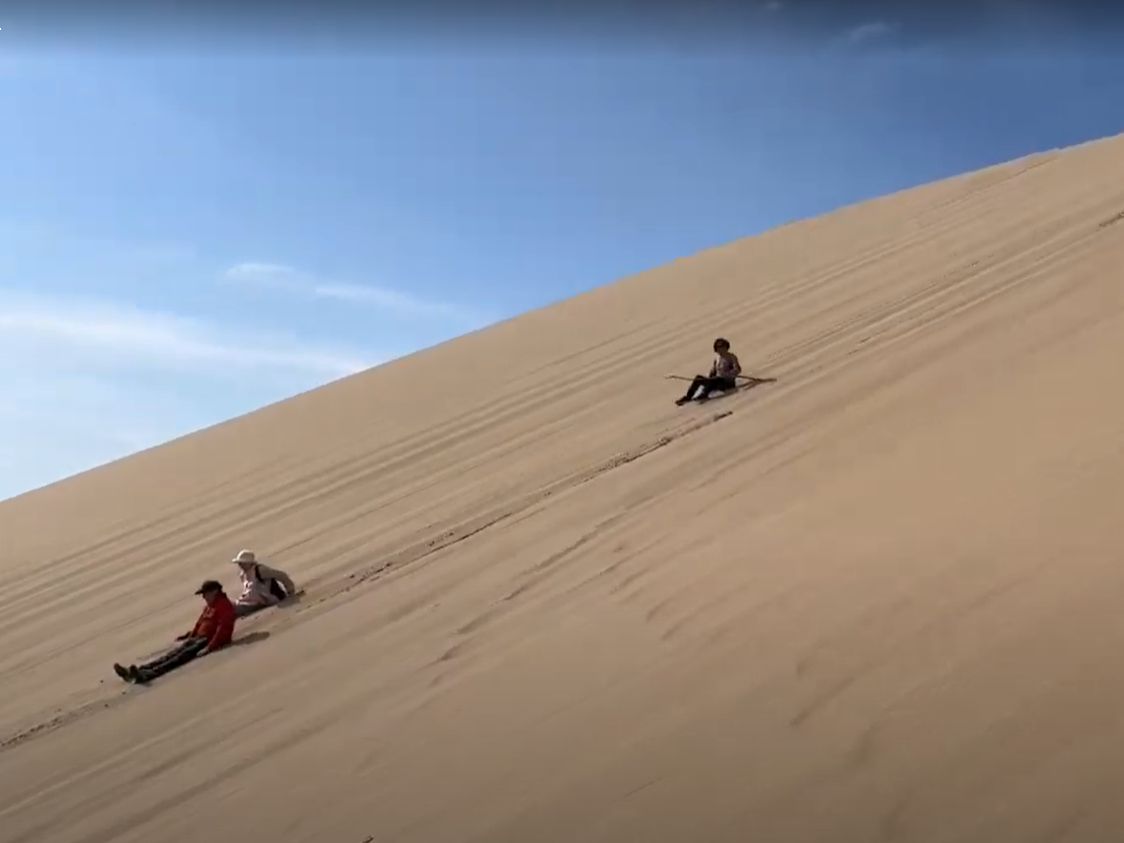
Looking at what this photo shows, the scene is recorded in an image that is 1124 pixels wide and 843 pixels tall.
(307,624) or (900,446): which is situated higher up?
(307,624)

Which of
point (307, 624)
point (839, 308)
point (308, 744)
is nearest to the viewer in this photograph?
point (308, 744)

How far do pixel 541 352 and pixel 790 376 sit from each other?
5193 millimetres

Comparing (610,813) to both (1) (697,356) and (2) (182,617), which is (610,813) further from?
(1) (697,356)

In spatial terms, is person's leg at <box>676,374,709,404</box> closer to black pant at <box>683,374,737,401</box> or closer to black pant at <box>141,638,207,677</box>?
black pant at <box>683,374,737,401</box>

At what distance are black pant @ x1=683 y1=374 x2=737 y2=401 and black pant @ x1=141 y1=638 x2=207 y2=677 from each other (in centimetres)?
417

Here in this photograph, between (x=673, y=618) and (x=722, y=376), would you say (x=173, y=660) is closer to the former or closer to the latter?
(x=673, y=618)

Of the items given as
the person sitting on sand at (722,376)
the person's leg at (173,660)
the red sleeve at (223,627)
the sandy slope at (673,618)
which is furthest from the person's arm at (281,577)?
the person sitting on sand at (722,376)

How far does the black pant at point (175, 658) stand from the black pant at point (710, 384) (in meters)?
4.17

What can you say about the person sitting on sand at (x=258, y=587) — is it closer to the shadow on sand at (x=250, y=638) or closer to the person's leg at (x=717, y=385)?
the shadow on sand at (x=250, y=638)

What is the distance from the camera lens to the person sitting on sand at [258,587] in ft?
19.0

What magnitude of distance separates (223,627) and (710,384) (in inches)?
162

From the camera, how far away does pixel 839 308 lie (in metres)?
10.3

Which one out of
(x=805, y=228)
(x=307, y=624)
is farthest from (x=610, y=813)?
(x=805, y=228)

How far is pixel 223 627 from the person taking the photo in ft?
17.5
